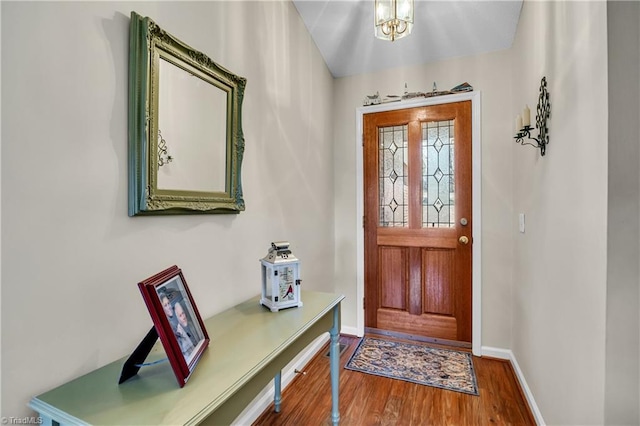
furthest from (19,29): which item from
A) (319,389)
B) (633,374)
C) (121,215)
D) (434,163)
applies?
(434,163)

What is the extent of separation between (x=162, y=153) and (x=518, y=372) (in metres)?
2.59

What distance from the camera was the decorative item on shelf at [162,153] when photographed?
46.2 inches

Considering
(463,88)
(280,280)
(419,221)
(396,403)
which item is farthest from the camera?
(419,221)

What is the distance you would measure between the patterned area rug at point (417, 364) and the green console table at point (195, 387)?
4.05ft

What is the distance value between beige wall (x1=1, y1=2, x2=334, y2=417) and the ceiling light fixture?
0.79 meters

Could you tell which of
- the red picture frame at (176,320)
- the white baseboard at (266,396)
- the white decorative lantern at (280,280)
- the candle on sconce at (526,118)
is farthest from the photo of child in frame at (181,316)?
the candle on sconce at (526,118)

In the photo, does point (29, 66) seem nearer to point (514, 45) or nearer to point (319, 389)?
point (319, 389)

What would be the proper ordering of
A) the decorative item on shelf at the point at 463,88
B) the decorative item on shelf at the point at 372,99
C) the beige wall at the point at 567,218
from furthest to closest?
the decorative item on shelf at the point at 372,99
the decorative item on shelf at the point at 463,88
the beige wall at the point at 567,218

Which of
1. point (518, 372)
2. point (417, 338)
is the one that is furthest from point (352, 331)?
point (518, 372)

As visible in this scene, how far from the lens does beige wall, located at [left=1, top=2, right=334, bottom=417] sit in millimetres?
792

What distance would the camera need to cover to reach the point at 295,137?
2258 millimetres

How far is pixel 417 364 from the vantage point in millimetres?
2312

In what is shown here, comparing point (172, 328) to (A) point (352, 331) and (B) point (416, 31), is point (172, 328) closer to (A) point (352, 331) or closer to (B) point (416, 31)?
(A) point (352, 331)

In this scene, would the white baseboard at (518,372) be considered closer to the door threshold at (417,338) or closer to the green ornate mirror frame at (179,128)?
the door threshold at (417,338)
